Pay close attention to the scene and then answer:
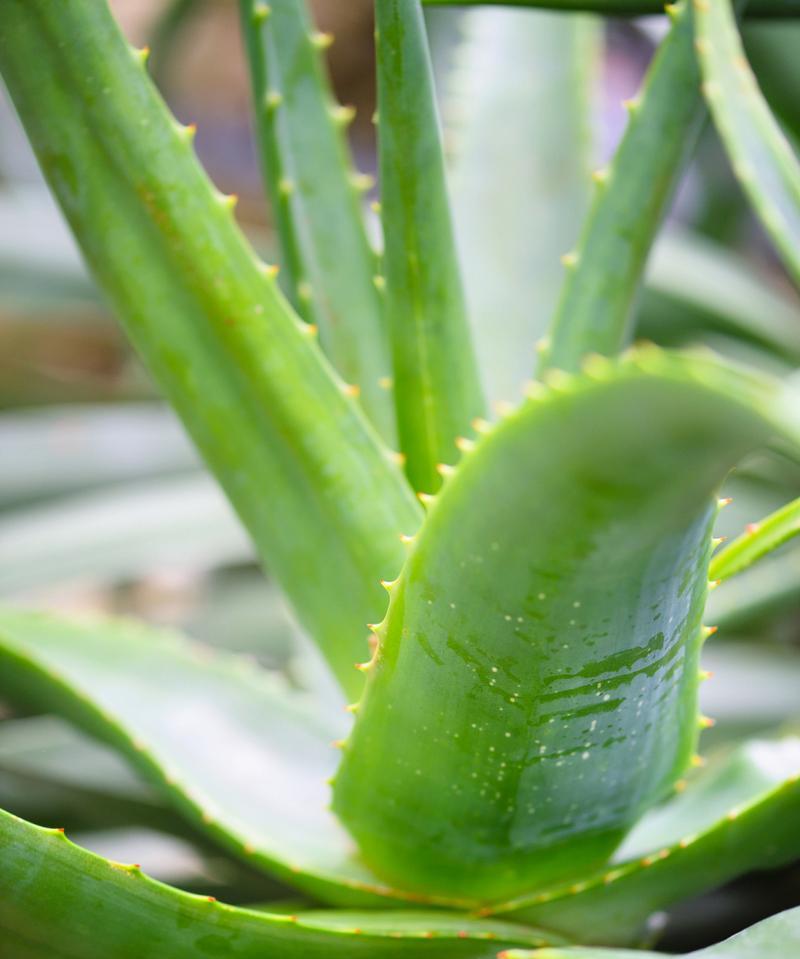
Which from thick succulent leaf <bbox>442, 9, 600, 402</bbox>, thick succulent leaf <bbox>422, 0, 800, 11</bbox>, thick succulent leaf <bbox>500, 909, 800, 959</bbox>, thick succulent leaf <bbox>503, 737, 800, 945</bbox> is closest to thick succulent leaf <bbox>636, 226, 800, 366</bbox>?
thick succulent leaf <bbox>442, 9, 600, 402</bbox>

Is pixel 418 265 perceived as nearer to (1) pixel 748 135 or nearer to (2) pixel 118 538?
(1) pixel 748 135

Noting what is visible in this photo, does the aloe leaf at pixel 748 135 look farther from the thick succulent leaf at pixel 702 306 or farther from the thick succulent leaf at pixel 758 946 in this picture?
the thick succulent leaf at pixel 702 306

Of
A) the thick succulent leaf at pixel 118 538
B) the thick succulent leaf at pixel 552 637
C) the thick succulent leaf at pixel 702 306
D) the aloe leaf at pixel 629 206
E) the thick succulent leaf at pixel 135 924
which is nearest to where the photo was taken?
the thick succulent leaf at pixel 552 637

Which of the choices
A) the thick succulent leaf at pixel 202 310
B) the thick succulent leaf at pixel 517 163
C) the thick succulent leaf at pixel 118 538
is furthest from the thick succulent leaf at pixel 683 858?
the thick succulent leaf at pixel 118 538

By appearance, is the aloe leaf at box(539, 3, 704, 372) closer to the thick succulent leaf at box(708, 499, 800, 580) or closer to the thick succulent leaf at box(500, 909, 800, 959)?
the thick succulent leaf at box(708, 499, 800, 580)

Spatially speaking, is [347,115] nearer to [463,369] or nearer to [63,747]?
[463,369]

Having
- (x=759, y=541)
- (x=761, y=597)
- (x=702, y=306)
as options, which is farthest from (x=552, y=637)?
(x=702, y=306)
